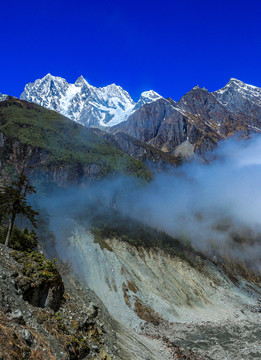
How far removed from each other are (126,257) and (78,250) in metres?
17.6

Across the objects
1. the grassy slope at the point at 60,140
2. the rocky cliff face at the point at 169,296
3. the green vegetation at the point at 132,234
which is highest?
the grassy slope at the point at 60,140

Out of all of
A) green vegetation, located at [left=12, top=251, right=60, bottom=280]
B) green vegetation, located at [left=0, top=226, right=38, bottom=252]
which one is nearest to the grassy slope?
green vegetation, located at [left=0, top=226, right=38, bottom=252]

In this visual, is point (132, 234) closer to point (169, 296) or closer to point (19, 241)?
point (169, 296)

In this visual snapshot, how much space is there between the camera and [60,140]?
16625 centimetres

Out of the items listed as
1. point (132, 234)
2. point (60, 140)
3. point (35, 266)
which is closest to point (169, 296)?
point (132, 234)

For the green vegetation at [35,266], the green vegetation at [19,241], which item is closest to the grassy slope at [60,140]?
the green vegetation at [19,241]

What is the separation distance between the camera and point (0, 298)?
49.8 ft

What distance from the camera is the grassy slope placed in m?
150

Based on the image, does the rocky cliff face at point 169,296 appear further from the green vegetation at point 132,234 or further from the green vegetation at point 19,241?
Answer: the green vegetation at point 19,241

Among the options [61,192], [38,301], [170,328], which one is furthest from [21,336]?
[61,192]

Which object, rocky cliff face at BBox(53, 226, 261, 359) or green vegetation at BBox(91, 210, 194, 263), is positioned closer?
rocky cliff face at BBox(53, 226, 261, 359)

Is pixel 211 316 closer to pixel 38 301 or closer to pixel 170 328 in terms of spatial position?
pixel 170 328

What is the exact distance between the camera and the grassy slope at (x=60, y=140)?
15050 cm

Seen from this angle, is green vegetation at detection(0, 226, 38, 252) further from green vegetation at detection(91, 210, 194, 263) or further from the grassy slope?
the grassy slope
